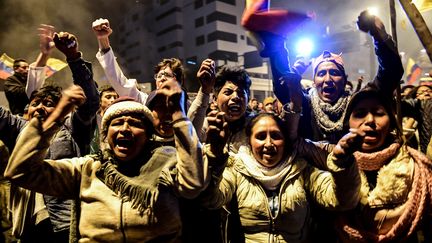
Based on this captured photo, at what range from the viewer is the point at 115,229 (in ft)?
6.93

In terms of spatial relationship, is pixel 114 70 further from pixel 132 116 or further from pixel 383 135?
pixel 383 135

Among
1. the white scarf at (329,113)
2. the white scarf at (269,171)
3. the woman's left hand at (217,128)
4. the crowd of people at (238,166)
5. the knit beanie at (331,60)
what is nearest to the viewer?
the woman's left hand at (217,128)

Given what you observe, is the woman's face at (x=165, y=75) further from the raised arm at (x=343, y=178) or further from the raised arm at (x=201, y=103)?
the raised arm at (x=343, y=178)

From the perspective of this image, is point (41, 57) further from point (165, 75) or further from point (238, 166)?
point (238, 166)

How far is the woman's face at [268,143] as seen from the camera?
2459 mm

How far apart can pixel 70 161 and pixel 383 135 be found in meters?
2.30

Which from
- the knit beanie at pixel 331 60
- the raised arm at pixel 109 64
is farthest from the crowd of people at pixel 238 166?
the raised arm at pixel 109 64

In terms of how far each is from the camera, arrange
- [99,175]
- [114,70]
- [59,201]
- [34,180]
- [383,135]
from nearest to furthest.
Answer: [34,180] < [99,175] < [383,135] < [59,201] < [114,70]

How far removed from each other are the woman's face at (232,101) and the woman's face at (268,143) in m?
0.58

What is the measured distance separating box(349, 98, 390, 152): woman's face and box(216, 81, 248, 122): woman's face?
3.37 ft

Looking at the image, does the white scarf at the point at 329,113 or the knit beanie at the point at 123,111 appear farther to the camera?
the white scarf at the point at 329,113

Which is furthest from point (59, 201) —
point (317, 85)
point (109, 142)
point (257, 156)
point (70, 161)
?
point (317, 85)

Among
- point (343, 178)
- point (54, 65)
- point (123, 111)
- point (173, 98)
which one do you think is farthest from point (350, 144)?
point (54, 65)

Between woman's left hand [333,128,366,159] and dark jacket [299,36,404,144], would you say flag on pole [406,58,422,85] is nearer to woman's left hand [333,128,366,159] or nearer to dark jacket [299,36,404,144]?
dark jacket [299,36,404,144]
